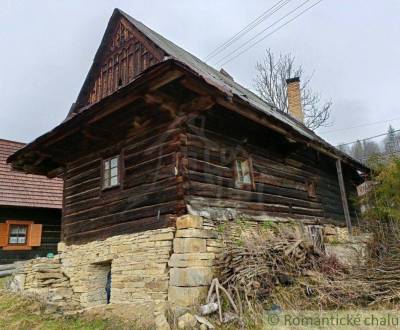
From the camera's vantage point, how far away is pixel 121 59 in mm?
9414

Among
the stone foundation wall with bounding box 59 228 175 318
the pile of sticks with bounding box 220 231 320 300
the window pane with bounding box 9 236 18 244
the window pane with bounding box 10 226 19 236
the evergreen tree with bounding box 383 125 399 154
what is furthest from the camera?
the evergreen tree with bounding box 383 125 399 154

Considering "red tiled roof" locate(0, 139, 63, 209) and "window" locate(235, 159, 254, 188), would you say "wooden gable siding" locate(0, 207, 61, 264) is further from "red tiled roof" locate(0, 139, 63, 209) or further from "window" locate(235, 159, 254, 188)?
"window" locate(235, 159, 254, 188)

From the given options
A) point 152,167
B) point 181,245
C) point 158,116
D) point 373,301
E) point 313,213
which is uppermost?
point 158,116

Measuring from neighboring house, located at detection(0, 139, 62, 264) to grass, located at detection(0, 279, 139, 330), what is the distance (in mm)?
5473

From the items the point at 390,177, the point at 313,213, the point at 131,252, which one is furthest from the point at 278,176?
the point at 131,252

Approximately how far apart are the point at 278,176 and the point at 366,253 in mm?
2468

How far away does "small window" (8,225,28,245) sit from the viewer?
43.7 feet

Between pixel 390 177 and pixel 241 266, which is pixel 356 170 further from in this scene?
pixel 241 266

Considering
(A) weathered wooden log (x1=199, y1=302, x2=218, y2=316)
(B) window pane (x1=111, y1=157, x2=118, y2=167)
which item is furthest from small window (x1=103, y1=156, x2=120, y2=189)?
(A) weathered wooden log (x1=199, y1=302, x2=218, y2=316)

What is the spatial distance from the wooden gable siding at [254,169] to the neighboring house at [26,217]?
29.8 ft

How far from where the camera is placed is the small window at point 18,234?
13312 mm

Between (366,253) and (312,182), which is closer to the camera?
(366,253)

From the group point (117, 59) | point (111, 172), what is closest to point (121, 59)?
point (117, 59)

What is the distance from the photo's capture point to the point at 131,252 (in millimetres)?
6895
